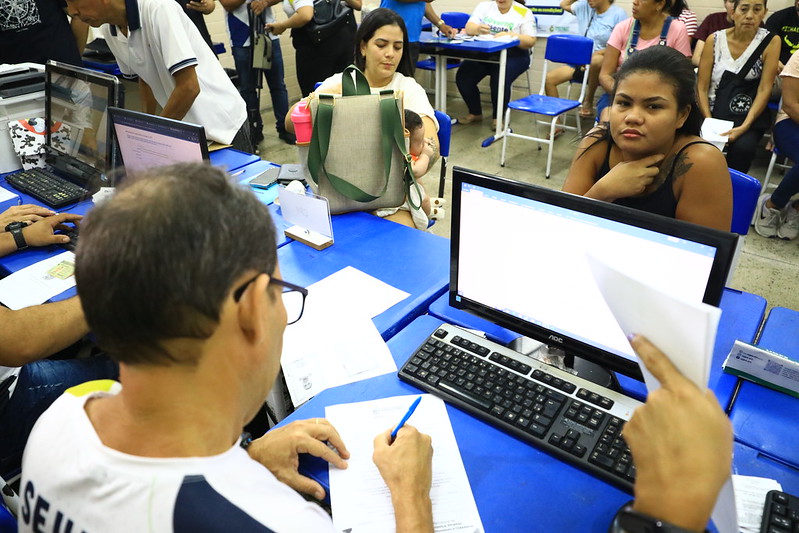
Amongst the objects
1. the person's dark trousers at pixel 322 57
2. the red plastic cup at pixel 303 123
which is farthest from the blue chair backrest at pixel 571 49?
the red plastic cup at pixel 303 123

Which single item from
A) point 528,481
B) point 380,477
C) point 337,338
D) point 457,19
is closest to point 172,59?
point 337,338

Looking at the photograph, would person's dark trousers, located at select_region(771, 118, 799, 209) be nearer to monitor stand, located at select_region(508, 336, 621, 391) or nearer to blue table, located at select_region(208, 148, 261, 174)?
monitor stand, located at select_region(508, 336, 621, 391)

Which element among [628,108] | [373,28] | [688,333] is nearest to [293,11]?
[373,28]

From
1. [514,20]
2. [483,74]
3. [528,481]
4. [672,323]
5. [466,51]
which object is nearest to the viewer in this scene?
[672,323]

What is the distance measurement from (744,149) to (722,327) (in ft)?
9.38

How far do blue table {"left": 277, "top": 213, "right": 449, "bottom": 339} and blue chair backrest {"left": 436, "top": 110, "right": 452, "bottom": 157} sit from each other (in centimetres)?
86

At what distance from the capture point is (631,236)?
886mm

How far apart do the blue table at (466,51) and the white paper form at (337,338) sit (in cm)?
364

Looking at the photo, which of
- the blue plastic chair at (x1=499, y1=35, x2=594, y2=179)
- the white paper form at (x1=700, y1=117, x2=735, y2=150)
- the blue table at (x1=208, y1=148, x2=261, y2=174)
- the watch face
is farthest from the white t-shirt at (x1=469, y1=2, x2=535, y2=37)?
the watch face

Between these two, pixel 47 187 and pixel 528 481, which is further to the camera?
pixel 47 187

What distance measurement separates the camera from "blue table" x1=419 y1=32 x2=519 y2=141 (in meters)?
4.55

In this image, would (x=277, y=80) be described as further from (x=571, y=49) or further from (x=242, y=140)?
(x=571, y=49)

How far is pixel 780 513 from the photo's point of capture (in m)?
0.77

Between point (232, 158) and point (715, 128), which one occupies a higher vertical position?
point (232, 158)
